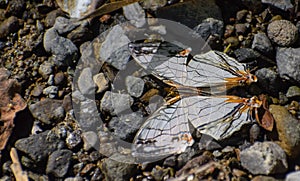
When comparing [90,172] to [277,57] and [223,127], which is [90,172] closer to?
[223,127]

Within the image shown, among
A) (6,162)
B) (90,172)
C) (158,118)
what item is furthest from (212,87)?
(6,162)

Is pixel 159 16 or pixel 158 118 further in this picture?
pixel 159 16

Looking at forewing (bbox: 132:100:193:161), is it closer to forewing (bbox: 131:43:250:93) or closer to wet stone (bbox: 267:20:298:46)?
forewing (bbox: 131:43:250:93)

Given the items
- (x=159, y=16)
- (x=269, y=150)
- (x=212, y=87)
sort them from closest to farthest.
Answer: (x=269, y=150), (x=212, y=87), (x=159, y=16)

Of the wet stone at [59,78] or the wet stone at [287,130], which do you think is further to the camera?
the wet stone at [59,78]

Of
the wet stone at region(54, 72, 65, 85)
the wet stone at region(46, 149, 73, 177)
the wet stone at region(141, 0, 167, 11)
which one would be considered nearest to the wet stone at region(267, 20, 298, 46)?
the wet stone at region(141, 0, 167, 11)

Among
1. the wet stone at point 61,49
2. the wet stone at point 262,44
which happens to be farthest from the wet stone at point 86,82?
the wet stone at point 262,44

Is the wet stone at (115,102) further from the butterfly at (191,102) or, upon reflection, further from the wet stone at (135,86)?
the butterfly at (191,102)
